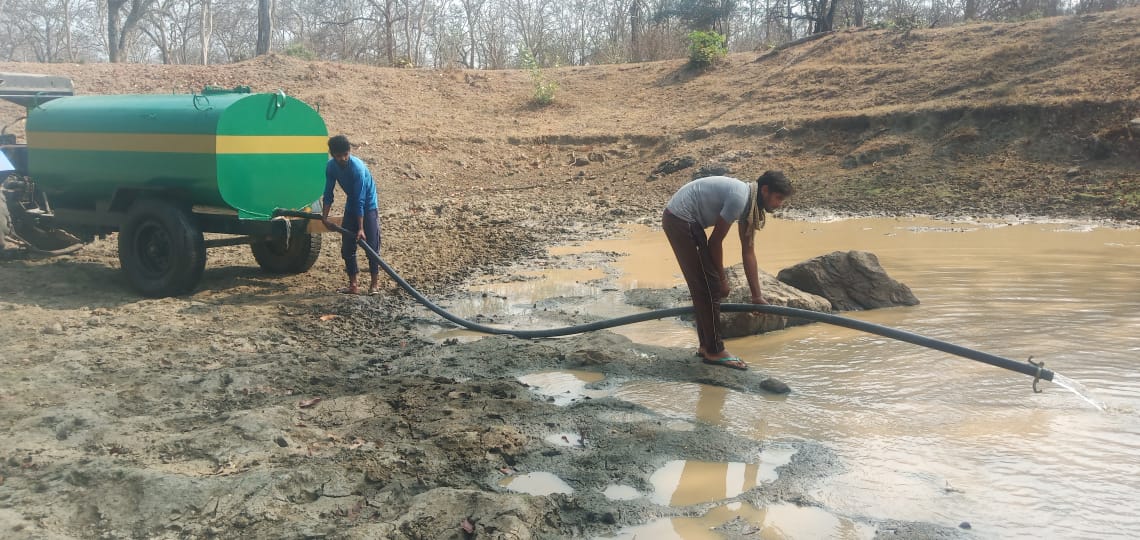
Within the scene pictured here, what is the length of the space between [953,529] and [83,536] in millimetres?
3795

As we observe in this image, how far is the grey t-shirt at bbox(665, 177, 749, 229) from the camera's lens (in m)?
5.52

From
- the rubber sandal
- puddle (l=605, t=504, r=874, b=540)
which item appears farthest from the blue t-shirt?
puddle (l=605, t=504, r=874, b=540)

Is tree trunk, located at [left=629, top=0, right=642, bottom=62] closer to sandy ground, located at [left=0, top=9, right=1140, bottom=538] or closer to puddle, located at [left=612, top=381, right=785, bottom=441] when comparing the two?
sandy ground, located at [left=0, top=9, right=1140, bottom=538]

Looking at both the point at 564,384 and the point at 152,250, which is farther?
the point at 152,250

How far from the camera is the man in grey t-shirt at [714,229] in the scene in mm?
5578

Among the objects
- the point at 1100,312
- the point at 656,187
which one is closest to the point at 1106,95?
the point at 656,187

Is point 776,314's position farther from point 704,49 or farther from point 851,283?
point 704,49

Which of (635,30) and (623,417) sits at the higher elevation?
(635,30)

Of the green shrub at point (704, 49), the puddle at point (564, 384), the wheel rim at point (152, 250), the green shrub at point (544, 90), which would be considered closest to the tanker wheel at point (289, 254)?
the wheel rim at point (152, 250)

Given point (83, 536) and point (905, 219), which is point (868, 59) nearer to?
point (905, 219)

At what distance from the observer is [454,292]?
28.5 ft

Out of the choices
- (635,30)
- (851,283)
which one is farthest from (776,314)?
(635,30)

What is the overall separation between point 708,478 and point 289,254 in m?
6.30

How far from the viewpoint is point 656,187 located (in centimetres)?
1627
